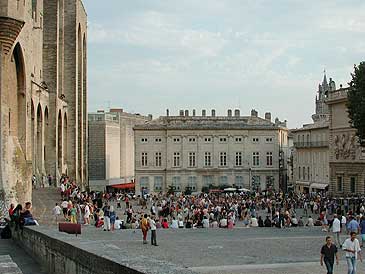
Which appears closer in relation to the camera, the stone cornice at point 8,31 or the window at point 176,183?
the stone cornice at point 8,31

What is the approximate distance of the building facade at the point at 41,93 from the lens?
28984 millimetres

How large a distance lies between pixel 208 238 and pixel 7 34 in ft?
36.8

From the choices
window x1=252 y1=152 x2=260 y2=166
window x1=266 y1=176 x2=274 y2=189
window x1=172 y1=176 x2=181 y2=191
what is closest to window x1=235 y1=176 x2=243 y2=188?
window x1=252 y1=152 x2=260 y2=166

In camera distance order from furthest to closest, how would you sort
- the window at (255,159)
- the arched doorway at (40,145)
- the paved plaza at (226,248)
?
the window at (255,159), the arched doorway at (40,145), the paved plaza at (226,248)

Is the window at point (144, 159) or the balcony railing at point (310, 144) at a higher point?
the balcony railing at point (310, 144)

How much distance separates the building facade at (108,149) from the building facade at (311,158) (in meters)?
23.3

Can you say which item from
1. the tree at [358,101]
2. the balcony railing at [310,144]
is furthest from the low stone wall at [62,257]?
the balcony railing at [310,144]

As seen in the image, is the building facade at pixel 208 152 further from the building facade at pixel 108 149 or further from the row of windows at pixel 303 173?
the row of windows at pixel 303 173

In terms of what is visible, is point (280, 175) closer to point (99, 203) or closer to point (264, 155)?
point (264, 155)

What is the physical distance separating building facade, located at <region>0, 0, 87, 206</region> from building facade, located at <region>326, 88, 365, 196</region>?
73.7 feet

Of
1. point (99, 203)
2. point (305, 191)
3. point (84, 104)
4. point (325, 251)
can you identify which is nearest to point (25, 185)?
point (99, 203)

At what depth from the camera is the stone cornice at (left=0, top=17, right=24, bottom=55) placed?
28141mm

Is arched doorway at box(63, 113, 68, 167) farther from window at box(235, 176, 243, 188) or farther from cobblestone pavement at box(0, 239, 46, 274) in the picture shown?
cobblestone pavement at box(0, 239, 46, 274)

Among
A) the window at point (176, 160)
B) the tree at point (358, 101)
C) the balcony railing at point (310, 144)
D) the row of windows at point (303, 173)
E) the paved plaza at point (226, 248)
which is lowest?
the paved plaza at point (226, 248)
